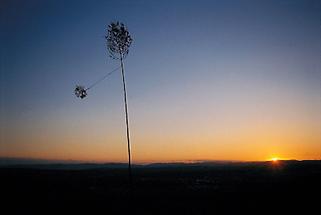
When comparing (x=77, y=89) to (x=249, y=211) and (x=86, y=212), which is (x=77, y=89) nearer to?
(x=86, y=212)

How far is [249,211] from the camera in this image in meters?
27.0

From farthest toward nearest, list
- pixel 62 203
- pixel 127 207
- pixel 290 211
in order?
pixel 62 203, pixel 127 207, pixel 290 211

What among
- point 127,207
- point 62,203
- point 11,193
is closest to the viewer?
point 127,207

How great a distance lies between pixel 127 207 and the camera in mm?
29766

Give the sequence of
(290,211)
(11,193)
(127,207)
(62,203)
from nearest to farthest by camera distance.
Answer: (290,211) → (127,207) → (62,203) → (11,193)

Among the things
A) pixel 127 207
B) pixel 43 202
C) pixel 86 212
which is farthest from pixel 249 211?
pixel 43 202

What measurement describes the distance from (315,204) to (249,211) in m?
6.65

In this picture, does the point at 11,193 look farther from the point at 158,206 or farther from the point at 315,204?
the point at 315,204

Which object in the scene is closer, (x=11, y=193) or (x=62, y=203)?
(x=62, y=203)

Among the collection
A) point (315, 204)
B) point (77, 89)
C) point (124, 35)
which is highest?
point (124, 35)

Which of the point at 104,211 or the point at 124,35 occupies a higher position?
the point at 124,35

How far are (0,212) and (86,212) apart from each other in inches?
→ 294

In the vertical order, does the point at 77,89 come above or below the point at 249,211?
above

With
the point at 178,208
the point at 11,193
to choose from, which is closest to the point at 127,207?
the point at 178,208
